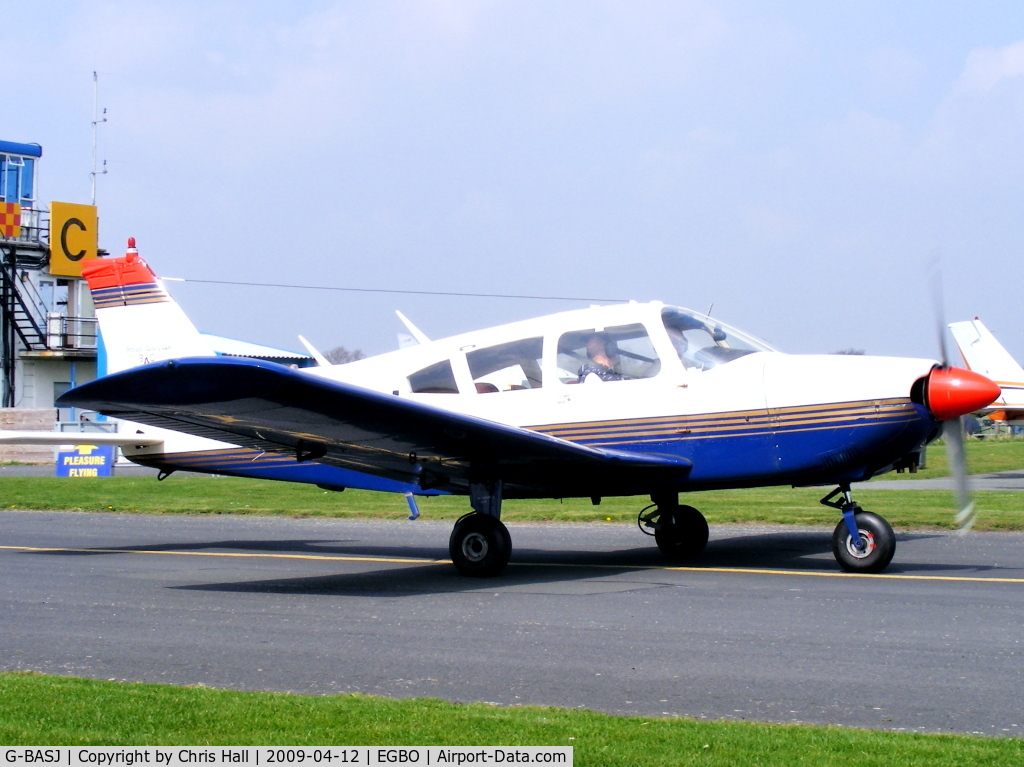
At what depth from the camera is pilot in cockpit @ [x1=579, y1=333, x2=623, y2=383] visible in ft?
33.3

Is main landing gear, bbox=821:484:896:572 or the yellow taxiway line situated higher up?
Answer: main landing gear, bbox=821:484:896:572

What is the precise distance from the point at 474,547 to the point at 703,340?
291 centimetres

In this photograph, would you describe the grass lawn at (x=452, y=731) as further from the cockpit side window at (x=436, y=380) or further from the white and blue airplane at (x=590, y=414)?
the cockpit side window at (x=436, y=380)

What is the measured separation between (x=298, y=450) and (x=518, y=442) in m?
2.31

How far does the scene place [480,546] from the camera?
32.5 ft

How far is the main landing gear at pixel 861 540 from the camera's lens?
30.2 ft

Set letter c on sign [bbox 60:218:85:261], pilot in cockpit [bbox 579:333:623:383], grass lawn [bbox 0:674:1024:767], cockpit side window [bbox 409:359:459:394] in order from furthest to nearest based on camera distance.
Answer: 1. letter c on sign [bbox 60:218:85:261]
2. cockpit side window [bbox 409:359:459:394]
3. pilot in cockpit [bbox 579:333:623:383]
4. grass lawn [bbox 0:674:1024:767]

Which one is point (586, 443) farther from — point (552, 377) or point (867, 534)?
point (867, 534)

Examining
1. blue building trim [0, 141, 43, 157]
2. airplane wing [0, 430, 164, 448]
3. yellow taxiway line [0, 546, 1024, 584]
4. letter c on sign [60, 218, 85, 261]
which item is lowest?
yellow taxiway line [0, 546, 1024, 584]

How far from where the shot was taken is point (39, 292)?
132 feet

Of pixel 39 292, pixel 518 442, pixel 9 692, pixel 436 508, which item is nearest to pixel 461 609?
pixel 518 442

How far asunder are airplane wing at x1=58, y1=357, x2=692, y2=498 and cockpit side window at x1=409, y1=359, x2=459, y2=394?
878 millimetres

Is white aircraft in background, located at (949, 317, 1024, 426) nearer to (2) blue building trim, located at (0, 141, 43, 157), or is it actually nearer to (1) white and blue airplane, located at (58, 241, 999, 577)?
(1) white and blue airplane, located at (58, 241, 999, 577)

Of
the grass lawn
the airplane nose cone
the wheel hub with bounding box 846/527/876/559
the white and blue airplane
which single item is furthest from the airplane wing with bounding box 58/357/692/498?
the grass lawn
